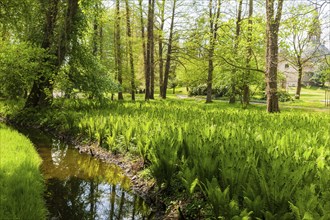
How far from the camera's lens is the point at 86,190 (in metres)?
5.44

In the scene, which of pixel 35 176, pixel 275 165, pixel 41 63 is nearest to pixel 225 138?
pixel 275 165

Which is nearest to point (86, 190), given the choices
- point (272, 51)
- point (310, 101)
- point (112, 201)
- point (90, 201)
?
point (90, 201)

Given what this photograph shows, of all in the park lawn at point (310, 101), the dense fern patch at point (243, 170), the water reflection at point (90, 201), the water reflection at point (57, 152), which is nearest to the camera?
the dense fern patch at point (243, 170)

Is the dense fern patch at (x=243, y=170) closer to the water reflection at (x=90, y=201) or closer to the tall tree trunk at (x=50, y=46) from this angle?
the water reflection at (x=90, y=201)

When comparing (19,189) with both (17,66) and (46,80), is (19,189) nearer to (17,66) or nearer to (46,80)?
(17,66)

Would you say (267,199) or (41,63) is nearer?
(267,199)

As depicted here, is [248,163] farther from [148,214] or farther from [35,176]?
[35,176]

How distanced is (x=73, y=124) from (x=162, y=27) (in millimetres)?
16895

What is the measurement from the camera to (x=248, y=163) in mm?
3918

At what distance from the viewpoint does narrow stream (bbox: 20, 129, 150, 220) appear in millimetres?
4593

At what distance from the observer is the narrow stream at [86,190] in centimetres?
459

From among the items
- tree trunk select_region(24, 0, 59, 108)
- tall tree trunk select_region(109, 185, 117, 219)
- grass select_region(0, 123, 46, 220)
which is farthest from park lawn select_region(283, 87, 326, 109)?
grass select_region(0, 123, 46, 220)

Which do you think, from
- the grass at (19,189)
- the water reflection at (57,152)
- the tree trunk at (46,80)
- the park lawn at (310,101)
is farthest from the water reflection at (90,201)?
the park lawn at (310,101)

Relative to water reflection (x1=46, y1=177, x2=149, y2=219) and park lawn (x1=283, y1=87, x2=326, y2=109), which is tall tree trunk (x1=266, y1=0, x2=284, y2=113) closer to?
water reflection (x1=46, y1=177, x2=149, y2=219)
